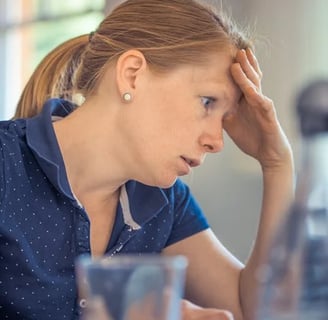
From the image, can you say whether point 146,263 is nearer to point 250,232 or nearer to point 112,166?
point 112,166

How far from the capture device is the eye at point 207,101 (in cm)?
124

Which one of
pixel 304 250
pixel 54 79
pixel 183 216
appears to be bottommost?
pixel 183 216

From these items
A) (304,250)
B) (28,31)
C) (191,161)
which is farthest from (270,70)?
(304,250)

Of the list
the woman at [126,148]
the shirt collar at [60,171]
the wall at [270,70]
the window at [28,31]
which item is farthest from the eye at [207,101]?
the window at [28,31]

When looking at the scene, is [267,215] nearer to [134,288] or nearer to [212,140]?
[212,140]

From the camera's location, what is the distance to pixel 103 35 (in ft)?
4.43

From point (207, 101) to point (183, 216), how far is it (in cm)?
31

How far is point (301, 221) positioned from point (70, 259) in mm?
727

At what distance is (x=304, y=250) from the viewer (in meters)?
0.60

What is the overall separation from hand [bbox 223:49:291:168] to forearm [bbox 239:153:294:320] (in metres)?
0.02

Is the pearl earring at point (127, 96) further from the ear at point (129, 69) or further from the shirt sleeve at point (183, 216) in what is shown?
the shirt sleeve at point (183, 216)

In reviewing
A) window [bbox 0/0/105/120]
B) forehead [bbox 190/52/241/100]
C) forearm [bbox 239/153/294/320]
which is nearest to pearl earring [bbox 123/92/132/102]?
forehead [bbox 190/52/241/100]

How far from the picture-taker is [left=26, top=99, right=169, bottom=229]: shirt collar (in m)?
1.27

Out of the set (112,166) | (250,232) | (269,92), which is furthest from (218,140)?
(250,232)
